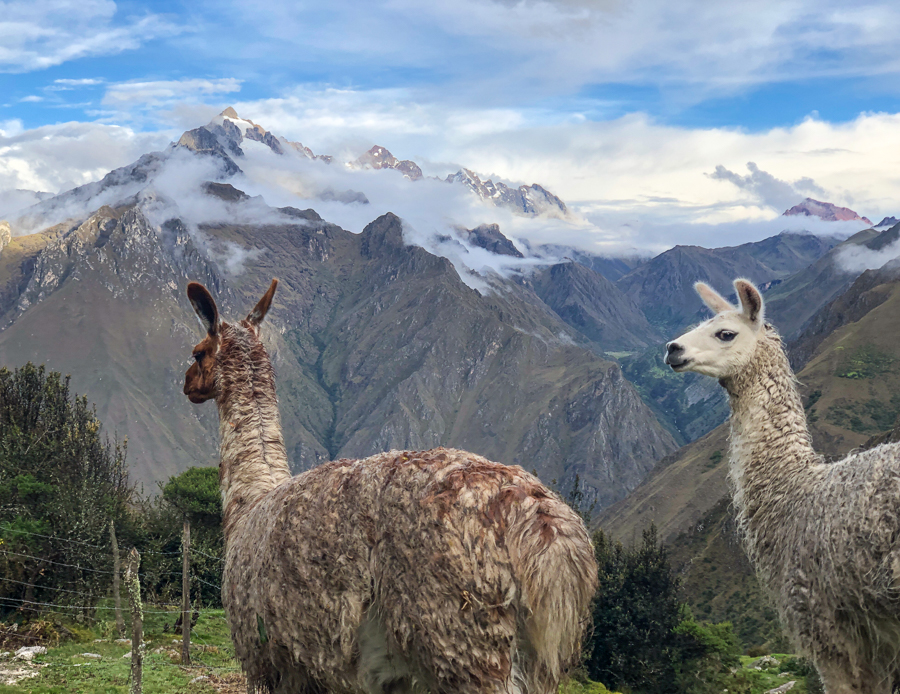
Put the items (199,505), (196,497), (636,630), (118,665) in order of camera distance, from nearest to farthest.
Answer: (118,665), (636,630), (199,505), (196,497)

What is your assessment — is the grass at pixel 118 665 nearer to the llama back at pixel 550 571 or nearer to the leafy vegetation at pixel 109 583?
the leafy vegetation at pixel 109 583

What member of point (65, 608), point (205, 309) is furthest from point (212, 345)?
point (65, 608)

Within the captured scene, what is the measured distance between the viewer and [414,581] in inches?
186

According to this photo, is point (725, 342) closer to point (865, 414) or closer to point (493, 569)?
point (493, 569)

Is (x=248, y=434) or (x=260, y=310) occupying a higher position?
(x=260, y=310)

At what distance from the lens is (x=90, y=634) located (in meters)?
26.3

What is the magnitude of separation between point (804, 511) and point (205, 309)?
739cm

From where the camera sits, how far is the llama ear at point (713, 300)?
10453 millimetres

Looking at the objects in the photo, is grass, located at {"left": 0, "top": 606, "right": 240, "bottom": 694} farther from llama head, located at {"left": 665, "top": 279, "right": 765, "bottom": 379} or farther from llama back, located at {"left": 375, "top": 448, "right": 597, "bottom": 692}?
llama head, located at {"left": 665, "top": 279, "right": 765, "bottom": 379}

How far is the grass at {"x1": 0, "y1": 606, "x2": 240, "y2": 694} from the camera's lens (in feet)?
56.2

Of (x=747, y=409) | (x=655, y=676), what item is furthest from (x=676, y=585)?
(x=747, y=409)

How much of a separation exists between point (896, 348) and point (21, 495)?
614 ft

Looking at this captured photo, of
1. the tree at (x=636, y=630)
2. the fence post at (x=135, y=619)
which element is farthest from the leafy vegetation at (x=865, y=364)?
the fence post at (x=135, y=619)

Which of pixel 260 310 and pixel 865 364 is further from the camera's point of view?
pixel 865 364
